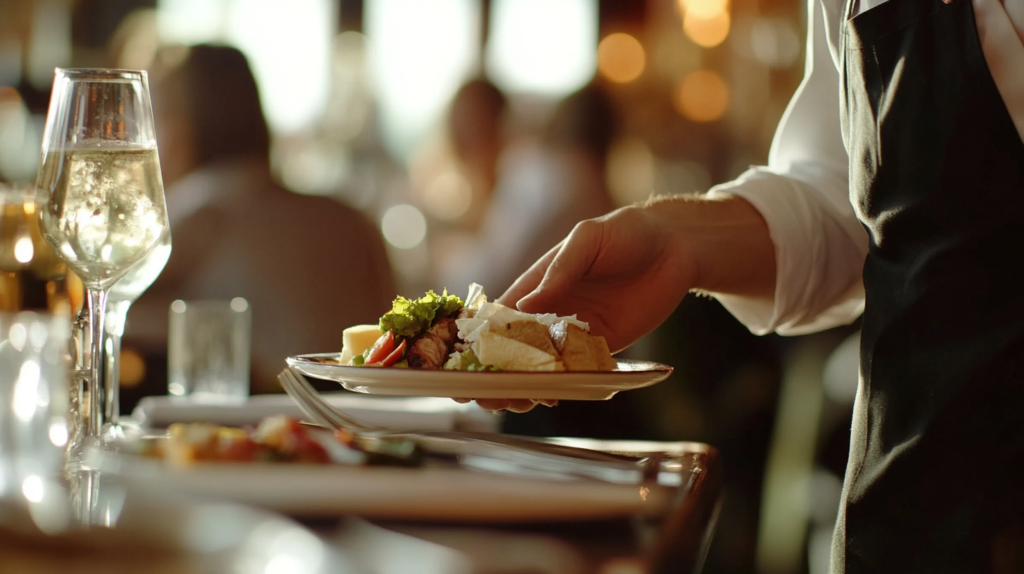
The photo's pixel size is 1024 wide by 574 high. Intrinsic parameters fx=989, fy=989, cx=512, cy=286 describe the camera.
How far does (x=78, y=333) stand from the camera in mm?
1028

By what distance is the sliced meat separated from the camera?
115 centimetres

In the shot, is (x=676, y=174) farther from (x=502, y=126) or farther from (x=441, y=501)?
(x=441, y=501)

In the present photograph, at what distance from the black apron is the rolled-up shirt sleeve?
0.24m

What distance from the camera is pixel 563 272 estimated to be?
1199 mm

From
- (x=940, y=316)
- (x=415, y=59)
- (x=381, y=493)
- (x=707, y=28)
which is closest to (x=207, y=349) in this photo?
(x=940, y=316)

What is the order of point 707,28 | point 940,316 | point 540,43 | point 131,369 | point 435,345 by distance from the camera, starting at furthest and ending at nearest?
point 540,43 < point 707,28 < point 131,369 < point 435,345 < point 940,316

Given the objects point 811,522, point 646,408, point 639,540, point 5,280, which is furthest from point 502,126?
point 639,540

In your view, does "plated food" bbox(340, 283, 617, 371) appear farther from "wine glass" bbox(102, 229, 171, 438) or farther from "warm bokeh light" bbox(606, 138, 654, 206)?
"warm bokeh light" bbox(606, 138, 654, 206)

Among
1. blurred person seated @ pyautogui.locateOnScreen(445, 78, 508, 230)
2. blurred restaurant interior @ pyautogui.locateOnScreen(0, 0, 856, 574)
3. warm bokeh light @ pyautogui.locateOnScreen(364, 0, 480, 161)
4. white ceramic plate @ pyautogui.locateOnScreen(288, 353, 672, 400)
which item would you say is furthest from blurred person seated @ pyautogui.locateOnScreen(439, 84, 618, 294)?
warm bokeh light @ pyautogui.locateOnScreen(364, 0, 480, 161)

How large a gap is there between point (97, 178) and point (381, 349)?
362 millimetres

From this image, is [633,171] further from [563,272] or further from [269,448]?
[269,448]

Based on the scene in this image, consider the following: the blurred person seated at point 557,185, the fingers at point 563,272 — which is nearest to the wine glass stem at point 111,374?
the fingers at point 563,272

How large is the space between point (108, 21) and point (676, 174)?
16.9 feet

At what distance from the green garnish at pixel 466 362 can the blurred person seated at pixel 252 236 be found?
2.18m
